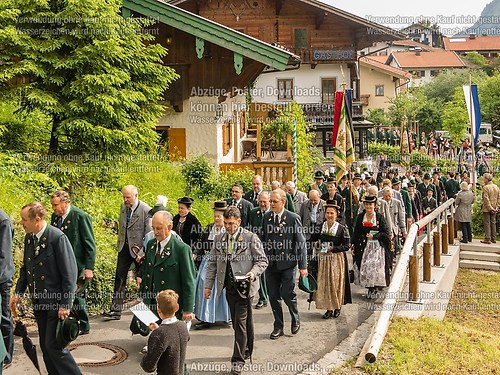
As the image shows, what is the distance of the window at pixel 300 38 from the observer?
125 feet

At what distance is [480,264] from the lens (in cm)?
1683

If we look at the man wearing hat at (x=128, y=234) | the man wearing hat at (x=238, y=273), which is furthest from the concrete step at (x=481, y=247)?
the man wearing hat at (x=238, y=273)

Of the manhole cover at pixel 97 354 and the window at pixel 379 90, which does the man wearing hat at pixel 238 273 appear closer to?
the manhole cover at pixel 97 354

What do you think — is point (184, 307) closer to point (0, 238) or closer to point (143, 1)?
point (0, 238)

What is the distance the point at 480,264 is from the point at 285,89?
26.8 meters

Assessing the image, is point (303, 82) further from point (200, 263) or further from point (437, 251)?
point (200, 263)

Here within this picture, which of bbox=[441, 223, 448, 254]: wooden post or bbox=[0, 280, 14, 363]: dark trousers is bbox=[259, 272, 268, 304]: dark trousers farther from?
bbox=[441, 223, 448, 254]: wooden post

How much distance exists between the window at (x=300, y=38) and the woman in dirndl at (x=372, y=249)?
2828cm

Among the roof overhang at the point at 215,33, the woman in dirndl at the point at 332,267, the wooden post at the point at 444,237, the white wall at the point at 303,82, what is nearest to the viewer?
the woman in dirndl at the point at 332,267

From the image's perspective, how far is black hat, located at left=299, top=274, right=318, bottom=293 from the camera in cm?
948

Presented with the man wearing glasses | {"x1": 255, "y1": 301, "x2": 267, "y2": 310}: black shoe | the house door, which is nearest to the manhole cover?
the man wearing glasses

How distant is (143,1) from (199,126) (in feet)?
13.5

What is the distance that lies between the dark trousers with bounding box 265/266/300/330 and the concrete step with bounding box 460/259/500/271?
9252mm

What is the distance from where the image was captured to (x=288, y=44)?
125 ft
